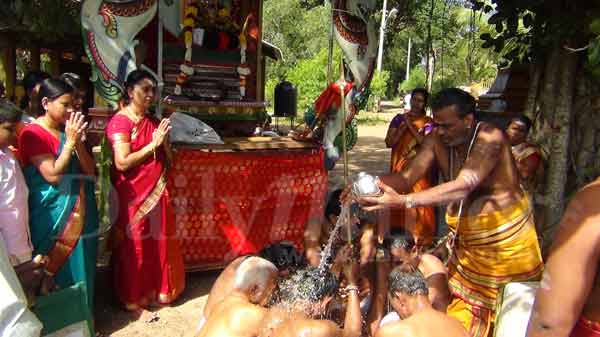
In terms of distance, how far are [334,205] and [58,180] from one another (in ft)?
5.77

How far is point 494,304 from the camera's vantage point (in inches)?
114

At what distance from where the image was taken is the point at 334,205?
3.71 metres

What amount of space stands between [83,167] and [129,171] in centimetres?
42

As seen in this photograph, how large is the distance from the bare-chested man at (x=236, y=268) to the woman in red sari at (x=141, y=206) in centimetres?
93

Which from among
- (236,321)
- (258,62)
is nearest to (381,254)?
(236,321)

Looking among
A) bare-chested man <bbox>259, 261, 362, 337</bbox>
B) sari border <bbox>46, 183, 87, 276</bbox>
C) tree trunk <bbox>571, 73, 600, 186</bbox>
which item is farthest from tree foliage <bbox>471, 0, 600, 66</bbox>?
sari border <bbox>46, 183, 87, 276</bbox>

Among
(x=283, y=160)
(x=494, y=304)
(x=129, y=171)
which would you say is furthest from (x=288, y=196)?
(x=494, y=304)

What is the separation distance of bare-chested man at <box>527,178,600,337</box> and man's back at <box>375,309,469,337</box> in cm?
70

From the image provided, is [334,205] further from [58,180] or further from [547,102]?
[547,102]

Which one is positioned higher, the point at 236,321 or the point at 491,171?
the point at 491,171

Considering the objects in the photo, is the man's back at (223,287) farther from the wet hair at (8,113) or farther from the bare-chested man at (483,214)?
the wet hair at (8,113)

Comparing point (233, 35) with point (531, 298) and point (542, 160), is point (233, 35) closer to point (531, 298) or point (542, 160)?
point (542, 160)

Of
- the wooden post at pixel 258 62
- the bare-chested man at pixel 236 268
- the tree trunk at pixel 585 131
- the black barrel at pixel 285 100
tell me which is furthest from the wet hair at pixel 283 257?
the black barrel at pixel 285 100

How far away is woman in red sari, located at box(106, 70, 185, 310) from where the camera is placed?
12.5ft
